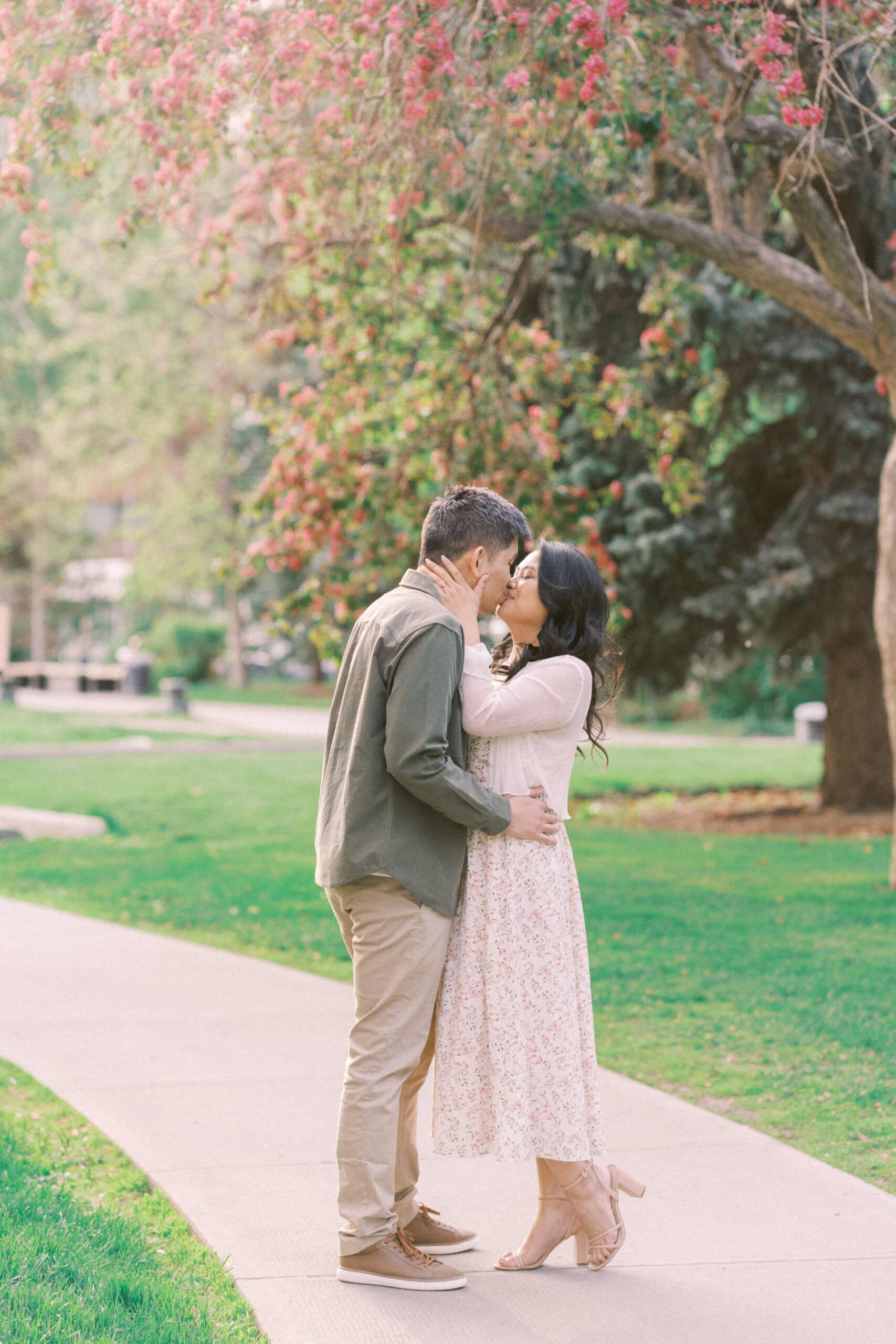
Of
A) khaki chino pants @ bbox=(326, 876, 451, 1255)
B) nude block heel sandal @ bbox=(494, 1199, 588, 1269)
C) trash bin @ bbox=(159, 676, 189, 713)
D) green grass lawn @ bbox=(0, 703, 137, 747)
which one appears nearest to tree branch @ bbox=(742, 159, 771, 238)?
khaki chino pants @ bbox=(326, 876, 451, 1255)

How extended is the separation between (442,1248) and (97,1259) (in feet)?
2.95

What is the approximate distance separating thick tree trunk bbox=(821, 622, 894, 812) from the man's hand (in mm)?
11270

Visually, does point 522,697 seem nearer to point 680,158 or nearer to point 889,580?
point 680,158

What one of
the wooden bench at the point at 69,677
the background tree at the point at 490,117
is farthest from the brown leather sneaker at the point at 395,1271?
the wooden bench at the point at 69,677

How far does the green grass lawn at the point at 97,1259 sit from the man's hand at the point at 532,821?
131 cm

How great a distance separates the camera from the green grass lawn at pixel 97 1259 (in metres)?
3.13

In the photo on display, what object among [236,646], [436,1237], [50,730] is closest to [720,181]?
[436,1237]

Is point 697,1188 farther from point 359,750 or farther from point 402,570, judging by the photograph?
point 402,570

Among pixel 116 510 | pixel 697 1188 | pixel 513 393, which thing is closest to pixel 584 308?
pixel 513 393

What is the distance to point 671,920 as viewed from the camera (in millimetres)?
8547

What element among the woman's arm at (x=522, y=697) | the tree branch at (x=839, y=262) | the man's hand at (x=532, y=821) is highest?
the tree branch at (x=839, y=262)

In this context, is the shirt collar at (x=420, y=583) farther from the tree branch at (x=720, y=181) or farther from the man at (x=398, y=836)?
the tree branch at (x=720, y=181)

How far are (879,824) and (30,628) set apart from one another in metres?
38.6

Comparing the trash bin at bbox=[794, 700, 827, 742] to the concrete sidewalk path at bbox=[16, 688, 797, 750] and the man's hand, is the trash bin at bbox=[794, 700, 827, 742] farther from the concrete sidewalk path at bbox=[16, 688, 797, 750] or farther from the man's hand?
the man's hand
